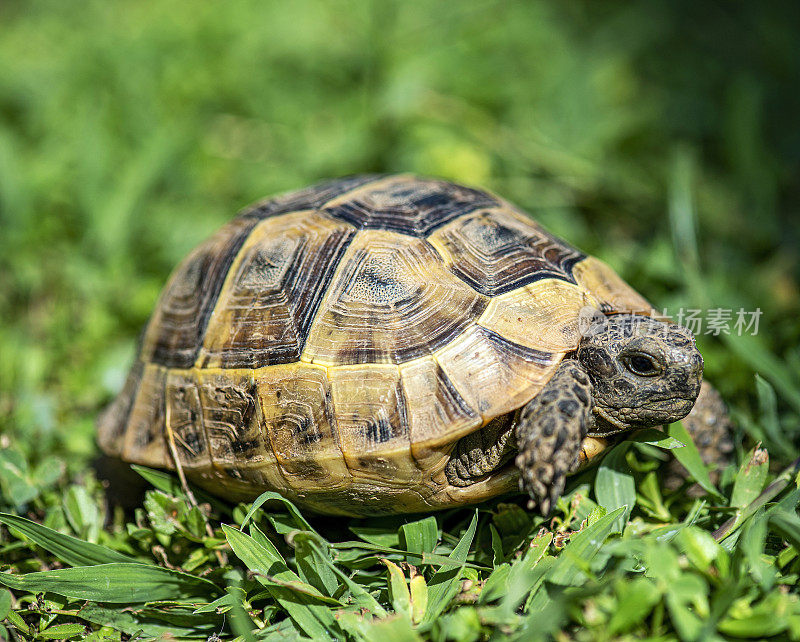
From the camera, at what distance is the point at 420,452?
6.42 feet

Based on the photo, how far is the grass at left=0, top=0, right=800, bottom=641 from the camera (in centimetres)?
185

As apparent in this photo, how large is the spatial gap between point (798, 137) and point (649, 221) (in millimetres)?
1341

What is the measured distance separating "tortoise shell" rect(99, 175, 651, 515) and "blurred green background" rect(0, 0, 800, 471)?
0.89 meters

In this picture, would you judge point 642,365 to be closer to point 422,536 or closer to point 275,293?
point 422,536

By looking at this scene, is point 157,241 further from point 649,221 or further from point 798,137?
point 798,137

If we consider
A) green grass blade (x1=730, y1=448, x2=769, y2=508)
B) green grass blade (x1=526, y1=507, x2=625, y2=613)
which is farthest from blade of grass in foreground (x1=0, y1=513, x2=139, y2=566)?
green grass blade (x1=730, y1=448, x2=769, y2=508)

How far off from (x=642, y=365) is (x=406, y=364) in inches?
29.2

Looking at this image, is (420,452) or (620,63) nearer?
(420,452)

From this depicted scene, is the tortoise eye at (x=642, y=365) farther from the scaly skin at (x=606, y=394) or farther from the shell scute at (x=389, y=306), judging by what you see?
the shell scute at (x=389, y=306)

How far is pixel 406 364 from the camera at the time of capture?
2.01m

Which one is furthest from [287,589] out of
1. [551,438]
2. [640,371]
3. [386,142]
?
[386,142]

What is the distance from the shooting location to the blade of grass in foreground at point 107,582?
197 centimetres

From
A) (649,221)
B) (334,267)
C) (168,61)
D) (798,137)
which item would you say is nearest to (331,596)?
(334,267)

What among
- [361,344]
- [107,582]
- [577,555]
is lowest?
[107,582]
